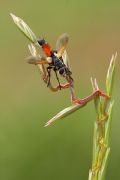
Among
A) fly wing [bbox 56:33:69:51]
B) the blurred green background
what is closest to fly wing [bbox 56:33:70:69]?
fly wing [bbox 56:33:69:51]

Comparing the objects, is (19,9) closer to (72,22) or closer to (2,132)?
(72,22)

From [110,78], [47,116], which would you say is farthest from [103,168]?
[47,116]

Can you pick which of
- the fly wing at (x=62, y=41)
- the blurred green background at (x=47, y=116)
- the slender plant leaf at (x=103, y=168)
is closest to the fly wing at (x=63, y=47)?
the fly wing at (x=62, y=41)

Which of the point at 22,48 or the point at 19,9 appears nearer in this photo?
the point at 22,48

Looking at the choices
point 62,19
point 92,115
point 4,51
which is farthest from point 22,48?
point 92,115

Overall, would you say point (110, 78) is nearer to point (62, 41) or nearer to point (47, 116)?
point (62, 41)

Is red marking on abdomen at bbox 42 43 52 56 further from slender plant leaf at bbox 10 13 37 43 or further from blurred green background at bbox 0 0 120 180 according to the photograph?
blurred green background at bbox 0 0 120 180

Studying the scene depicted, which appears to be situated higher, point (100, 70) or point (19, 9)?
point (19, 9)

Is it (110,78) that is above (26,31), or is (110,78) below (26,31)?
below
